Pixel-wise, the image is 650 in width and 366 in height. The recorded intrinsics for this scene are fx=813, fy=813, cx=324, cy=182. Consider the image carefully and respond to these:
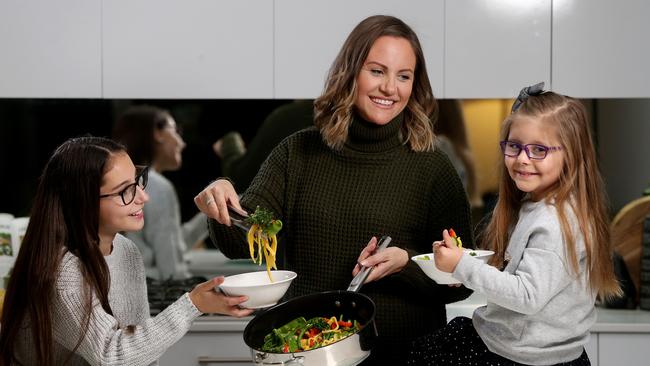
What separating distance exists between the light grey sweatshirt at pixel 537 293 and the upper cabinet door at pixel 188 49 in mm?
1592

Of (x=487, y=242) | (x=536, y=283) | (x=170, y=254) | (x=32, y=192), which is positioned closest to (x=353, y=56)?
(x=487, y=242)

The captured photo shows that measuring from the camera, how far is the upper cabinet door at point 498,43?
2.97 metres

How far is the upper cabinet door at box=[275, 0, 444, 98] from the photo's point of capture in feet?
9.74

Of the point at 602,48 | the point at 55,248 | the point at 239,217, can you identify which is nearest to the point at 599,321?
the point at 602,48

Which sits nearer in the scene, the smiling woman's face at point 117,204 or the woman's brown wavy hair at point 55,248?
the woman's brown wavy hair at point 55,248

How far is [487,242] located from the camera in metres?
1.83

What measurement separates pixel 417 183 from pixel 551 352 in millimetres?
520

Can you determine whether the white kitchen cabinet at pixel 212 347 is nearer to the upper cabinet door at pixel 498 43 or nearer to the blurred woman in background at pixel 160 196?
the blurred woman in background at pixel 160 196

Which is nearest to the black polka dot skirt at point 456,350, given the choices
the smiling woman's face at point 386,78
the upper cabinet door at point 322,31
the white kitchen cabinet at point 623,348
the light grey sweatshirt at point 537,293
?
the light grey sweatshirt at point 537,293

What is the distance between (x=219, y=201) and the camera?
5.64 feet

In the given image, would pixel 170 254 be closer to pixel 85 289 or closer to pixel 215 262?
pixel 215 262

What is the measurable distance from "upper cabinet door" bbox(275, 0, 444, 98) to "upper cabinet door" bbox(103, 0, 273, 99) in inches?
2.2

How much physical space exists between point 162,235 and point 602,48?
6.13 feet

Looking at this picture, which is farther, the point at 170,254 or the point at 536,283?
the point at 170,254
